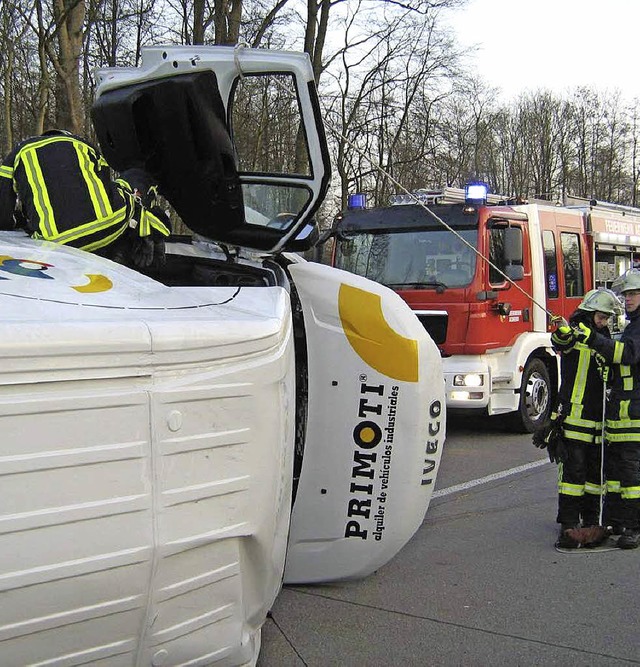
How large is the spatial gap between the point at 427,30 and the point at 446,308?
21.5m

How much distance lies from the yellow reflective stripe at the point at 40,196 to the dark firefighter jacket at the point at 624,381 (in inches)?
134

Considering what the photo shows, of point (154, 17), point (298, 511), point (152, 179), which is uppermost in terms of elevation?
point (154, 17)

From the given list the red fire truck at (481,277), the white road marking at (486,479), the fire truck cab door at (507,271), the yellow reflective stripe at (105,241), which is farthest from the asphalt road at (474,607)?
the fire truck cab door at (507,271)

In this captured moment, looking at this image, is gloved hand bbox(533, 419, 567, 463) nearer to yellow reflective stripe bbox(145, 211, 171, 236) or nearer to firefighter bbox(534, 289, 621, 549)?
firefighter bbox(534, 289, 621, 549)

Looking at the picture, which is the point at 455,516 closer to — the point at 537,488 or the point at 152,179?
the point at 537,488

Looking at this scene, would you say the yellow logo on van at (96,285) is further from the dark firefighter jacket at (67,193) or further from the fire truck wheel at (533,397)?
the fire truck wheel at (533,397)

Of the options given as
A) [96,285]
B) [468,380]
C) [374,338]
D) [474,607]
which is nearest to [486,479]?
[468,380]

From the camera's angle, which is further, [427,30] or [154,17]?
[427,30]

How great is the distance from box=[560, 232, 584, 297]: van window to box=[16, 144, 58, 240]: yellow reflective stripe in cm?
769

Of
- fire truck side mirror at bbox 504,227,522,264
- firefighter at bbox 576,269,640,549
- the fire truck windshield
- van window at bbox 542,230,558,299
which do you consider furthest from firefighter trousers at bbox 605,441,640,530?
van window at bbox 542,230,558,299

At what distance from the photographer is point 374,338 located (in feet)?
12.1

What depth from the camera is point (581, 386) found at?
211 inches

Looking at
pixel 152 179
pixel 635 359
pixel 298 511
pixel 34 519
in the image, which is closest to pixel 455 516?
pixel 635 359

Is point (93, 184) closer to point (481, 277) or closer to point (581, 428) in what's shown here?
point (581, 428)
